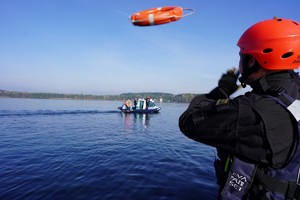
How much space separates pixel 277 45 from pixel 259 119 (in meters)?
0.79

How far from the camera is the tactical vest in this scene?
6.02 ft

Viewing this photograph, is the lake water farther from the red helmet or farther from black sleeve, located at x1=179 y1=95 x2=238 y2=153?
the red helmet

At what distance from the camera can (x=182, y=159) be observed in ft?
37.3

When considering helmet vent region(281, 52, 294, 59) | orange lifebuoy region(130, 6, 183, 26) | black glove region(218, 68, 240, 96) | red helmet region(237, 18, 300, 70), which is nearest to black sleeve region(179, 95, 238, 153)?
black glove region(218, 68, 240, 96)

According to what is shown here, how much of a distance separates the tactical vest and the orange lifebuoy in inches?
61.7

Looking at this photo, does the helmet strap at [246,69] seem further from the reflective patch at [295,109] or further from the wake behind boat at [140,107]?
the wake behind boat at [140,107]

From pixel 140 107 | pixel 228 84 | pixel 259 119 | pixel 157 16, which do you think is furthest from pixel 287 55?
pixel 140 107

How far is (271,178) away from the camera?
6.19ft

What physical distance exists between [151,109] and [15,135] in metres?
26.0

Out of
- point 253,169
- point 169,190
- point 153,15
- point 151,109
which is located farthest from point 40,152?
point 151,109

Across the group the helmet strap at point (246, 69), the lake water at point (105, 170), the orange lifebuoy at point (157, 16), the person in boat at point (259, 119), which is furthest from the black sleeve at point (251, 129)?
the lake water at point (105, 170)

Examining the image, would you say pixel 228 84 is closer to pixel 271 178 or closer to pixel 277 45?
pixel 277 45

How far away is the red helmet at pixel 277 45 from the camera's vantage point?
2.04 metres

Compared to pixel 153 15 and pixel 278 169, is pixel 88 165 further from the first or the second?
pixel 278 169
